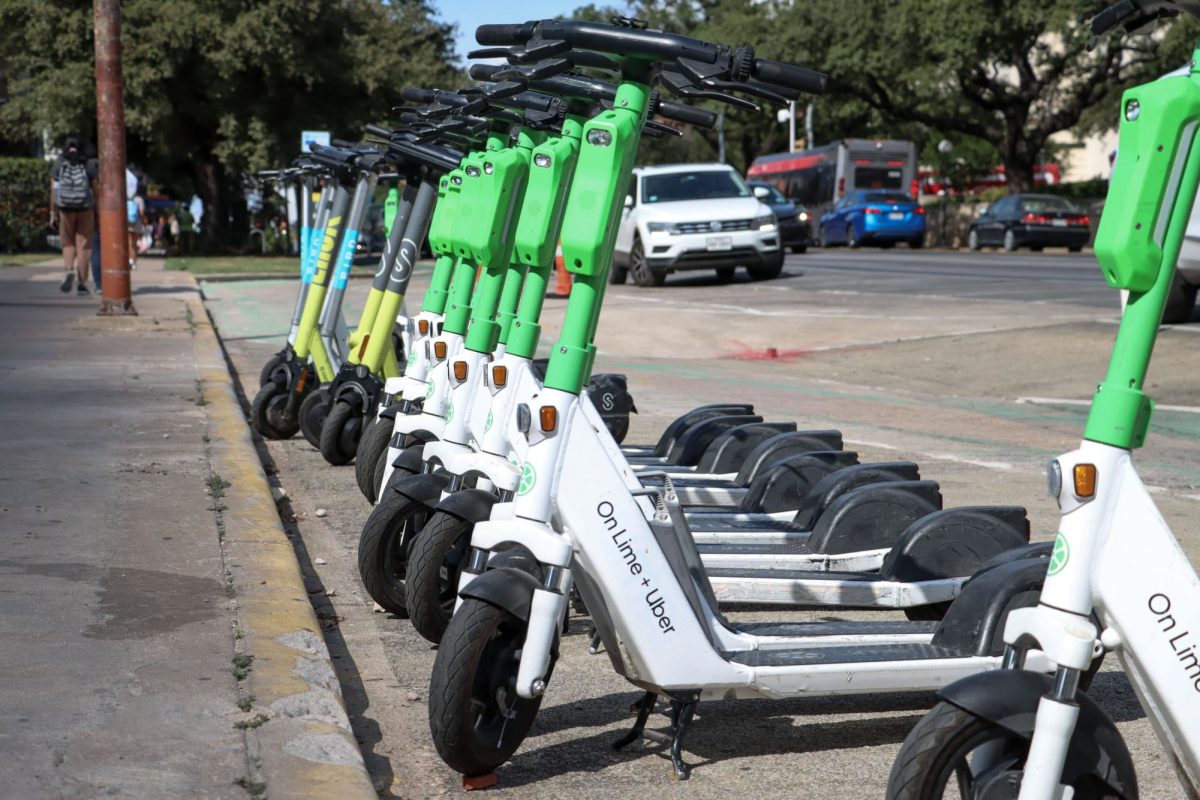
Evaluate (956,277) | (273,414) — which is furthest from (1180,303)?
(273,414)

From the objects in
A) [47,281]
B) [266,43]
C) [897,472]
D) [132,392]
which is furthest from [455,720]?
[266,43]

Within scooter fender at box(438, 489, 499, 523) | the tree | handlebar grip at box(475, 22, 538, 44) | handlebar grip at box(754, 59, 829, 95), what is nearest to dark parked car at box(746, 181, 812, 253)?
the tree

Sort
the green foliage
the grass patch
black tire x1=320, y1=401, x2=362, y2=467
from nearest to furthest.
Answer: black tire x1=320, y1=401, x2=362, y2=467 → the grass patch → the green foliage

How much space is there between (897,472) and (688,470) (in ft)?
4.27

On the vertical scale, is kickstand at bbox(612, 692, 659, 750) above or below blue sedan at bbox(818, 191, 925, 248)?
above

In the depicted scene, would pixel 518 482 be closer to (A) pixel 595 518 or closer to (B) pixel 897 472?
(A) pixel 595 518

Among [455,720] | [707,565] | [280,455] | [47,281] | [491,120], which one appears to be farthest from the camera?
[47,281]

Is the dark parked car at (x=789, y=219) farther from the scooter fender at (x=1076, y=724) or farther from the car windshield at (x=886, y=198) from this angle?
the scooter fender at (x=1076, y=724)

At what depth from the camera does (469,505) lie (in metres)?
4.59

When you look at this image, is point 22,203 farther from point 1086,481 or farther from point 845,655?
point 1086,481

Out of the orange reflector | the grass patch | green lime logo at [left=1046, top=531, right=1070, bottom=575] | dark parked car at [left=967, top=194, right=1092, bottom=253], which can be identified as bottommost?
the grass patch

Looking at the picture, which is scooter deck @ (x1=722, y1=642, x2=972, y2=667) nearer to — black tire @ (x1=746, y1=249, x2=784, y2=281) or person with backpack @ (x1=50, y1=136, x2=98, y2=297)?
person with backpack @ (x1=50, y1=136, x2=98, y2=297)

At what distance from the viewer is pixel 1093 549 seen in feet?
9.65

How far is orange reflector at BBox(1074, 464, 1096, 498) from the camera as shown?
9.62 ft
